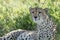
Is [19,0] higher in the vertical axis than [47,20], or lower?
lower

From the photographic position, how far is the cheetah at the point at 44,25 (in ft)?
22.4

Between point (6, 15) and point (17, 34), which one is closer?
point (17, 34)

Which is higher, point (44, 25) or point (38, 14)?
point (38, 14)

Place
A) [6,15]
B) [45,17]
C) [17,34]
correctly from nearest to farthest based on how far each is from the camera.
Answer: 1. [45,17]
2. [17,34]
3. [6,15]

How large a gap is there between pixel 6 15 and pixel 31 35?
246 centimetres

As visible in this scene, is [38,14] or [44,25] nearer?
[38,14]

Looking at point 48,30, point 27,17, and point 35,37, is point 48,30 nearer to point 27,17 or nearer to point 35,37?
point 35,37

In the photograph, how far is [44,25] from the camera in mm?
6906

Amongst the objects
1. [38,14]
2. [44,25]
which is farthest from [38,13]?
[44,25]

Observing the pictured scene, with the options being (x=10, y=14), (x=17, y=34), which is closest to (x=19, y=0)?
(x=10, y=14)

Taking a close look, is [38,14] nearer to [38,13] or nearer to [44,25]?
[38,13]

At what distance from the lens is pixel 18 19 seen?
8.79m

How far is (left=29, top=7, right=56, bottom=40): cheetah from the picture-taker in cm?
682

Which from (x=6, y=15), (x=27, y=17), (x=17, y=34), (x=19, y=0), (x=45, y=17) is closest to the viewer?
(x=45, y=17)
